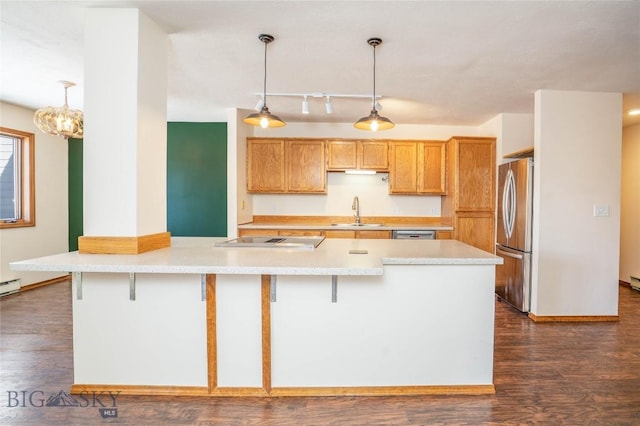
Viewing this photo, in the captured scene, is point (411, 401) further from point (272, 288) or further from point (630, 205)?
point (630, 205)

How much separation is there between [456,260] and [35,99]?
16.0 ft

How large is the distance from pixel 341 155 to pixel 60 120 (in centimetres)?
318

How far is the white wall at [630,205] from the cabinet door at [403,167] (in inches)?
122

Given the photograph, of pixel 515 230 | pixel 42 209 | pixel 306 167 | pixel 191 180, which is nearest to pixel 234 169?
pixel 306 167

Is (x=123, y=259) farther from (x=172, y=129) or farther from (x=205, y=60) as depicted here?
(x=172, y=129)

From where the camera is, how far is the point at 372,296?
80.5 inches

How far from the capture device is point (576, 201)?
134 inches

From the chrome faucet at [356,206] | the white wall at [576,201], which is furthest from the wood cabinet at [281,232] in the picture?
the white wall at [576,201]

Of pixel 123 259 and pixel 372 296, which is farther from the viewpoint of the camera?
pixel 372 296

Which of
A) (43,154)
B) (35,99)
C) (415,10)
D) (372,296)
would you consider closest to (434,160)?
(415,10)

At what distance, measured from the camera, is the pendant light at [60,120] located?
10.6ft

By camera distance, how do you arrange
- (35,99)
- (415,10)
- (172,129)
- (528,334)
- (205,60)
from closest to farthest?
(415,10), (205,60), (528,334), (35,99), (172,129)

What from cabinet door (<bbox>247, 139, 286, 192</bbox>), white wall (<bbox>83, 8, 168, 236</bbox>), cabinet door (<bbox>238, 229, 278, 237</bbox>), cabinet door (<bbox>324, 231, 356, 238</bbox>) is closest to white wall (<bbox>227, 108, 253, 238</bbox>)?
cabinet door (<bbox>238, 229, 278, 237</bbox>)

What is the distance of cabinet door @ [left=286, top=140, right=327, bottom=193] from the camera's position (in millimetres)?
4648
